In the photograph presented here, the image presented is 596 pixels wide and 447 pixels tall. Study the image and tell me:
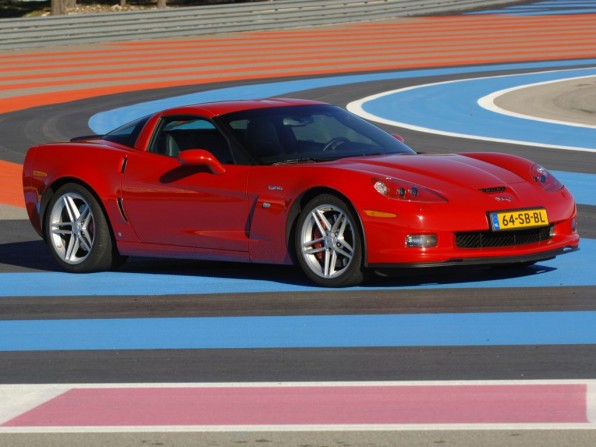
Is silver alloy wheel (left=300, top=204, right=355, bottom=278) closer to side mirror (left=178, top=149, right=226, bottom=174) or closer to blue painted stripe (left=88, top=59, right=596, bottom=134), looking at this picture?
side mirror (left=178, top=149, right=226, bottom=174)

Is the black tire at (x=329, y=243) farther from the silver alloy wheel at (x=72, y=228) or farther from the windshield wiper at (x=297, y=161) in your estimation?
the silver alloy wheel at (x=72, y=228)

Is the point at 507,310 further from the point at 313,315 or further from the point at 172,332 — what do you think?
the point at 172,332

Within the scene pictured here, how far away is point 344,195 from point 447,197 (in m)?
0.61

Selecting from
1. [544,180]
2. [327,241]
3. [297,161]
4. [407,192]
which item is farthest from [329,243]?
[544,180]

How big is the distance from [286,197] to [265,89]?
16.3 metres

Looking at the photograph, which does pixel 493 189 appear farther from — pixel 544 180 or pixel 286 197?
pixel 286 197

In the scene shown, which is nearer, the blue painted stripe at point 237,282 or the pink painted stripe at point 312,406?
the pink painted stripe at point 312,406

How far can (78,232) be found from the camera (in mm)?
10242

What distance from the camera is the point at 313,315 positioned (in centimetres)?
823

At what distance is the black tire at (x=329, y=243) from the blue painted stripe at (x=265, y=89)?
10934mm

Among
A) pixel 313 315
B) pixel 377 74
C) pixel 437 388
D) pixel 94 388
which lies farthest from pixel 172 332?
pixel 377 74

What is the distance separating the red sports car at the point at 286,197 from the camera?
8781 millimetres

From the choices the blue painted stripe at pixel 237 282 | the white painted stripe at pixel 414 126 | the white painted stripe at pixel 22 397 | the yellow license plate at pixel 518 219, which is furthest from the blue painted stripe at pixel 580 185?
the white painted stripe at pixel 22 397

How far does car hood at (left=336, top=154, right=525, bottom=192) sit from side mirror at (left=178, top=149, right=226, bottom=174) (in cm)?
80
